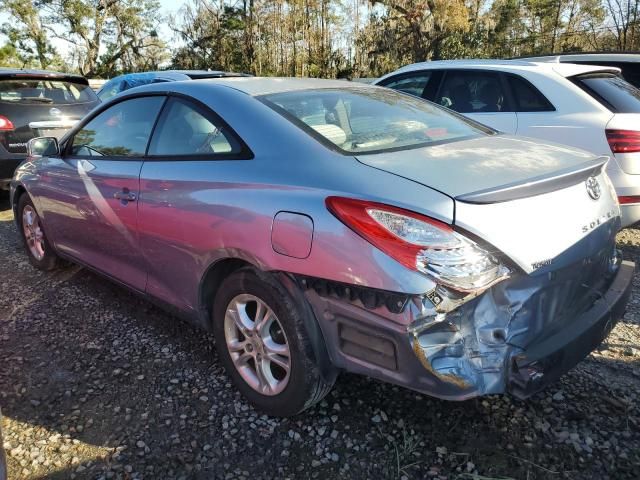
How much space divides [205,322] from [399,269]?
1.28 meters

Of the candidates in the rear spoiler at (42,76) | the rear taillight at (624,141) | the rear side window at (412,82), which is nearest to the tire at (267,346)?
the rear taillight at (624,141)

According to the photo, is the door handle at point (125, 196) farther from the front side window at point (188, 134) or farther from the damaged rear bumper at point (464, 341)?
the damaged rear bumper at point (464, 341)

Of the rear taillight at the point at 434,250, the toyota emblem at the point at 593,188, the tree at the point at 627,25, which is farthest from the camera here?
the tree at the point at 627,25

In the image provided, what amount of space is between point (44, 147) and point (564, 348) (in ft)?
12.5

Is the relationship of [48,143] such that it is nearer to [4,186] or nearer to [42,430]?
[42,430]

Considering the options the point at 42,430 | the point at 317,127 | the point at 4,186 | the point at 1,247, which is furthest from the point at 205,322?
the point at 4,186

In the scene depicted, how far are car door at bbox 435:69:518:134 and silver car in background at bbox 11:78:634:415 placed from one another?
82.2 inches

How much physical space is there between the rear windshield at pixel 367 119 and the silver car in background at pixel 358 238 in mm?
13

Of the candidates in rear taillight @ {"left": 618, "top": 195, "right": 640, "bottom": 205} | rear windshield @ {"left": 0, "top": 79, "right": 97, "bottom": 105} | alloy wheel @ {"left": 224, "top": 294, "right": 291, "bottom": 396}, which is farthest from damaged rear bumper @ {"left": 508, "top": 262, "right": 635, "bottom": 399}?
rear windshield @ {"left": 0, "top": 79, "right": 97, "bottom": 105}

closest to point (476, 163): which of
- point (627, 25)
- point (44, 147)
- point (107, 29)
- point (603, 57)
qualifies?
point (44, 147)

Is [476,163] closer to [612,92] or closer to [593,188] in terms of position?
[593,188]

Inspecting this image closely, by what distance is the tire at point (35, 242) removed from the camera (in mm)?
4367

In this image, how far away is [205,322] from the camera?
2.78 m

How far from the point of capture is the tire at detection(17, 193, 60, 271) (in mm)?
4367
